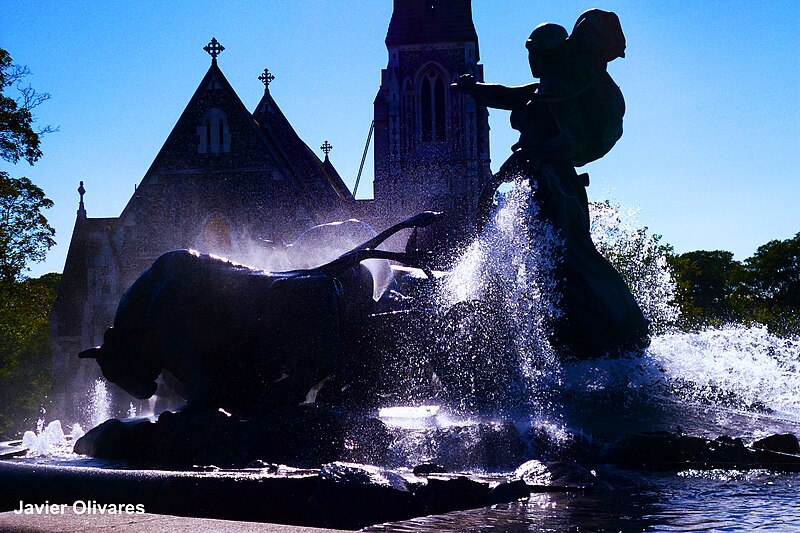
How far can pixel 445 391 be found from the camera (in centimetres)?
873

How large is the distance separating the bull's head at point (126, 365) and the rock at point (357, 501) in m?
4.10

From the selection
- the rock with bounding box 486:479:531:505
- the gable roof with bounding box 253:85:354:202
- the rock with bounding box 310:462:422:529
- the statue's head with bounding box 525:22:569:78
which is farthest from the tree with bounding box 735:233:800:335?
the rock with bounding box 310:462:422:529

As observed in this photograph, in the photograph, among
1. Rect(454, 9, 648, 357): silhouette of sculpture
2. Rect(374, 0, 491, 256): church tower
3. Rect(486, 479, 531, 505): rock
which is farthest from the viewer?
Rect(374, 0, 491, 256): church tower

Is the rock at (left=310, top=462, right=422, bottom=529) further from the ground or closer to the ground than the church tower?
closer to the ground

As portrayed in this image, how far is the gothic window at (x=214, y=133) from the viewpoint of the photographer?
35.7 m

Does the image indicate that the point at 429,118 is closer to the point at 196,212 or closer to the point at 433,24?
the point at 433,24

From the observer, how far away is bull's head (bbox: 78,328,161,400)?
8039 millimetres

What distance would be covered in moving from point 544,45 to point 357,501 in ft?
21.4

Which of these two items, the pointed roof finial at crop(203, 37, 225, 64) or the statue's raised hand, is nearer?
the statue's raised hand

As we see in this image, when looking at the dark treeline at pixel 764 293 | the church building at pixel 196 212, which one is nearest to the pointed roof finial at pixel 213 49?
the church building at pixel 196 212

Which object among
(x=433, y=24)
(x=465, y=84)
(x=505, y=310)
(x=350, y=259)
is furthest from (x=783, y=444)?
(x=433, y=24)

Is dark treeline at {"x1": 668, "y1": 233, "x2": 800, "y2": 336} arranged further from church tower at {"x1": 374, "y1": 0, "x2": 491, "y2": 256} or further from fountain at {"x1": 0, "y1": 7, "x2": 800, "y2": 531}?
fountain at {"x1": 0, "y1": 7, "x2": 800, "y2": 531}

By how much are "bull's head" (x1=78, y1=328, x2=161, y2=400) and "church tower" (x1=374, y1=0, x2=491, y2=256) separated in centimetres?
3487

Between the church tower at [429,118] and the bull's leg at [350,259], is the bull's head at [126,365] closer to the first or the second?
the bull's leg at [350,259]
